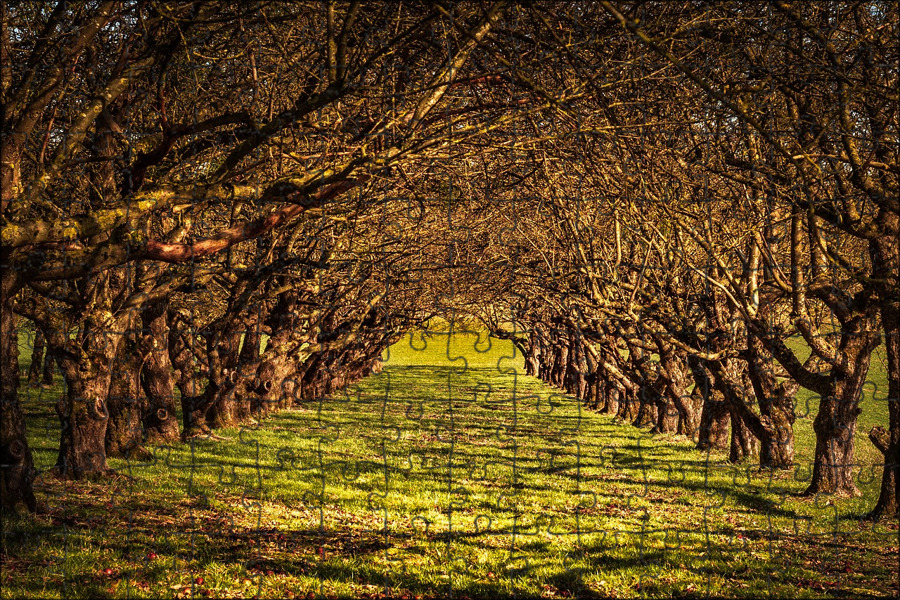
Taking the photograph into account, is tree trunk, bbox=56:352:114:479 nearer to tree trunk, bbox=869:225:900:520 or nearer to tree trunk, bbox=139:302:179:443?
tree trunk, bbox=139:302:179:443

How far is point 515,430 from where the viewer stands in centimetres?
2250

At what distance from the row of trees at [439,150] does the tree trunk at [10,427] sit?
1.2 inches

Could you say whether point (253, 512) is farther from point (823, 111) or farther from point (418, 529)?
point (823, 111)

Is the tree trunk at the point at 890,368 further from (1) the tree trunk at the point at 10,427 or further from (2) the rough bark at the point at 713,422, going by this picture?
(2) the rough bark at the point at 713,422

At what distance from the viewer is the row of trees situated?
7562mm

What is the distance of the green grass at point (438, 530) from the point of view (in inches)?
284

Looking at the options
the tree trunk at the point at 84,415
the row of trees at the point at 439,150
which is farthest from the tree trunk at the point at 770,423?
the tree trunk at the point at 84,415

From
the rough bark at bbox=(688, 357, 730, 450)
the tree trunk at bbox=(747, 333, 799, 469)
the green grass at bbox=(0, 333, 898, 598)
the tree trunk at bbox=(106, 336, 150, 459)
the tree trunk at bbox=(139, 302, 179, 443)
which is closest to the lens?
the green grass at bbox=(0, 333, 898, 598)

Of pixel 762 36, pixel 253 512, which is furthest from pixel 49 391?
pixel 762 36

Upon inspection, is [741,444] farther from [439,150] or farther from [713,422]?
[439,150]

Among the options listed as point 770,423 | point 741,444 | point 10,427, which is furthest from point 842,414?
point 10,427

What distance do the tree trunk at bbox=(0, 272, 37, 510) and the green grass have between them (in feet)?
1.24

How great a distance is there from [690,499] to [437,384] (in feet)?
77.8

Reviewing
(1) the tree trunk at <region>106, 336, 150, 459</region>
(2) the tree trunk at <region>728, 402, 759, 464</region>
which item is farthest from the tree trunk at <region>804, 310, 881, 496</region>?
(1) the tree trunk at <region>106, 336, 150, 459</region>
